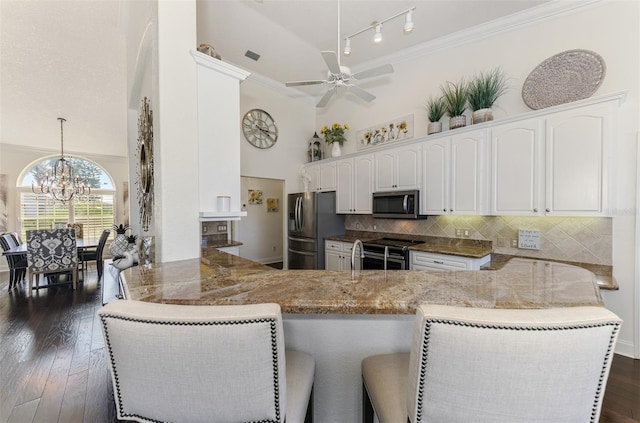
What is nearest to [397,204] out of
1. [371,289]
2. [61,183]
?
[371,289]

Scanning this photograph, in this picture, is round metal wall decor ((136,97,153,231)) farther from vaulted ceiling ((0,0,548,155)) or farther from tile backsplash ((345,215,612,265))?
tile backsplash ((345,215,612,265))

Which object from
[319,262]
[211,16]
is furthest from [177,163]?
[319,262]

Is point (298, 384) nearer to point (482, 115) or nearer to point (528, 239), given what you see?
point (528, 239)

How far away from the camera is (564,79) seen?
2719mm

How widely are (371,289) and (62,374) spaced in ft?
8.93

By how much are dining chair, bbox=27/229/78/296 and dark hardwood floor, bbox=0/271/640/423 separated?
1.00 metres

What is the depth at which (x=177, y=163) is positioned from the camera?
180 centimetres

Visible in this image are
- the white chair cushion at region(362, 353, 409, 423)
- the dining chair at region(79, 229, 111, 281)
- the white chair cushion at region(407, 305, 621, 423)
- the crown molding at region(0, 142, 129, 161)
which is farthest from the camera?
the crown molding at region(0, 142, 129, 161)

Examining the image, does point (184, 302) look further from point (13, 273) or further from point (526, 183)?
point (13, 273)

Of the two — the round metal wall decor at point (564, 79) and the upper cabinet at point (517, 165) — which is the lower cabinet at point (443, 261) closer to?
the upper cabinet at point (517, 165)

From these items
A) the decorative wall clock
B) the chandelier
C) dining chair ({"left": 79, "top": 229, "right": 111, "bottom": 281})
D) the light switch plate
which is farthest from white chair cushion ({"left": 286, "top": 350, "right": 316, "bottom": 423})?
the chandelier

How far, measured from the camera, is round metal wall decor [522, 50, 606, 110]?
256 cm

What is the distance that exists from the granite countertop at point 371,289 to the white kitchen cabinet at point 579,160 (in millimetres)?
1603

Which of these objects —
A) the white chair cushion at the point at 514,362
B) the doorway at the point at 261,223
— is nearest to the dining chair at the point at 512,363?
the white chair cushion at the point at 514,362
